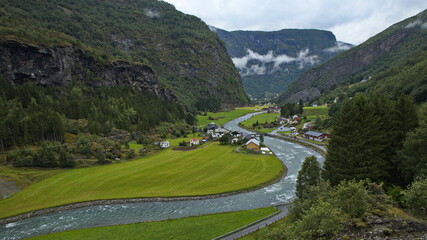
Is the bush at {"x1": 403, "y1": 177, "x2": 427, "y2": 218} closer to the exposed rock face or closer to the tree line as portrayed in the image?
the tree line

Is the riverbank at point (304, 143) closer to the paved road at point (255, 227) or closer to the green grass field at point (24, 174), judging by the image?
the paved road at point (255, 227)

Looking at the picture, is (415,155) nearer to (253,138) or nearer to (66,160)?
(253,138)

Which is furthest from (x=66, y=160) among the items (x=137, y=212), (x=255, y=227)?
(x=255, y=227)

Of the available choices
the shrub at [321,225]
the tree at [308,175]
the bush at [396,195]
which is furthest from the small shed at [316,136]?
the shrub at [321,225]

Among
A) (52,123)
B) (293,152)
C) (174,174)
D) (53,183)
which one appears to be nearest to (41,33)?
(52,123)

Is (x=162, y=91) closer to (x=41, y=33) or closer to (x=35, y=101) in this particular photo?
(x=41, y=33)
